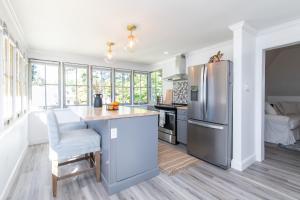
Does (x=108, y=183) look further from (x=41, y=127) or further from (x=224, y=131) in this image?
(x=41, y=127)

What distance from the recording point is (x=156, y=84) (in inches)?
232

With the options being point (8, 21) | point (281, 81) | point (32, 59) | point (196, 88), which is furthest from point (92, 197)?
point (281, 81)

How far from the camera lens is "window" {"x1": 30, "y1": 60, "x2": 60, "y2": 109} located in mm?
4203

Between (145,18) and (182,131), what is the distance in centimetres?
263

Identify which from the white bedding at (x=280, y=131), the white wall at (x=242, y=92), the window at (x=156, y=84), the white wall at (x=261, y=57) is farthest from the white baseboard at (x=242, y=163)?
the window at (x=156, y=84)

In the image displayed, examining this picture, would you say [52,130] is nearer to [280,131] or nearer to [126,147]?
[126,147]

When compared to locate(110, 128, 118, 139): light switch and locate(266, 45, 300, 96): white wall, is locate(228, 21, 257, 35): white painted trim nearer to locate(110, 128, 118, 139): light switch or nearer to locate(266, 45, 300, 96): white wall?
locate(266, 45, 300, 96): white wall

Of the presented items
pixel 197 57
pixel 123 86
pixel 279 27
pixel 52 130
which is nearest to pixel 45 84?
pixel 123 86

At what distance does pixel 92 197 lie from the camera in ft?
6.59

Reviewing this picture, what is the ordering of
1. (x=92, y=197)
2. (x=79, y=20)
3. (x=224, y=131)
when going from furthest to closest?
(x=224, y=131) < (x=79, y=20) < (x=92, y=197)

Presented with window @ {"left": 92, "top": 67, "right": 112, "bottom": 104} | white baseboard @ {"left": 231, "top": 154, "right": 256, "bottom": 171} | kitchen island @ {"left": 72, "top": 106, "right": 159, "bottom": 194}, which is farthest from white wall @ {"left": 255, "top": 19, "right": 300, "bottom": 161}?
window @ {"left": 92, "top": 67, "right": 112, "bottom": 104}

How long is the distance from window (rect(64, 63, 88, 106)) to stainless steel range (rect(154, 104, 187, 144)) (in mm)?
2374

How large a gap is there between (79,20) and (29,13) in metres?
0.67

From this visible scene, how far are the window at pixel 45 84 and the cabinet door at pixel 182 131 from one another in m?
3.42
